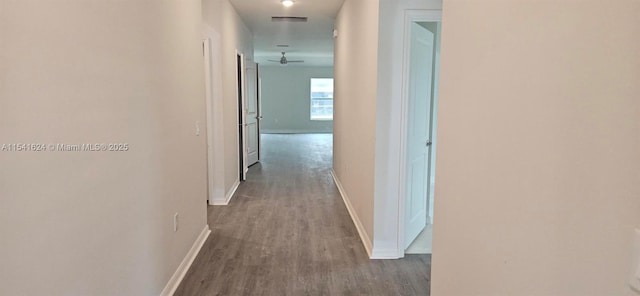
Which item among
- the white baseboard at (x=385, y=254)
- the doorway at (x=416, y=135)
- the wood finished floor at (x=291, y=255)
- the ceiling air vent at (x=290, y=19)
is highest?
the ceiling air vent at (x=290, y=19)

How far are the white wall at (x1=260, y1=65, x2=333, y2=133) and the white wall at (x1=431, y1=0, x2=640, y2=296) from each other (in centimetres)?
1322

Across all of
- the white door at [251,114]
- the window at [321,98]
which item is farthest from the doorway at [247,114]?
the window at [321,98]

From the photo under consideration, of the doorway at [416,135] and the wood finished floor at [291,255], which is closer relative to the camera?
the wood finished floor at [291,255]

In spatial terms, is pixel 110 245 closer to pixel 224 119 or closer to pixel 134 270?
pixel 134 270

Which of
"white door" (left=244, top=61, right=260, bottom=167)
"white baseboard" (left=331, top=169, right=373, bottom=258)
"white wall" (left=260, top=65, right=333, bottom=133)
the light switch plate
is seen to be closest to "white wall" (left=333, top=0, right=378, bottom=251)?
"white baseboard" (left=331, top=169, right=373, bottom=258)

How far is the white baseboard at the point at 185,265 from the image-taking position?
8.75 feet

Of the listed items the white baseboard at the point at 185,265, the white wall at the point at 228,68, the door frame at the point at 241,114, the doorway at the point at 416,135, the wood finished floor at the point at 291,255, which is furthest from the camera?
the door frame at the point at 241,114

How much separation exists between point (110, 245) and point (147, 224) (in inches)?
18.1

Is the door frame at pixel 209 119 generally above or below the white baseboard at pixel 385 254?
above

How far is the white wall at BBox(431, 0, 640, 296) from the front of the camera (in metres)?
0.81

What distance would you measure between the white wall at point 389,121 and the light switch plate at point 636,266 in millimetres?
2426

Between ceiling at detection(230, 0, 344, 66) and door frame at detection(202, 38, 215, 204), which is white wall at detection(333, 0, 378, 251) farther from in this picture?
door frame at detection(202, 38, 215, 204)

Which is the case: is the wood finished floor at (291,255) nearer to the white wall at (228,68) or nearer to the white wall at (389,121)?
the white wall at (389,121)

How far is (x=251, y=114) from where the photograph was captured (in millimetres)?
7363
